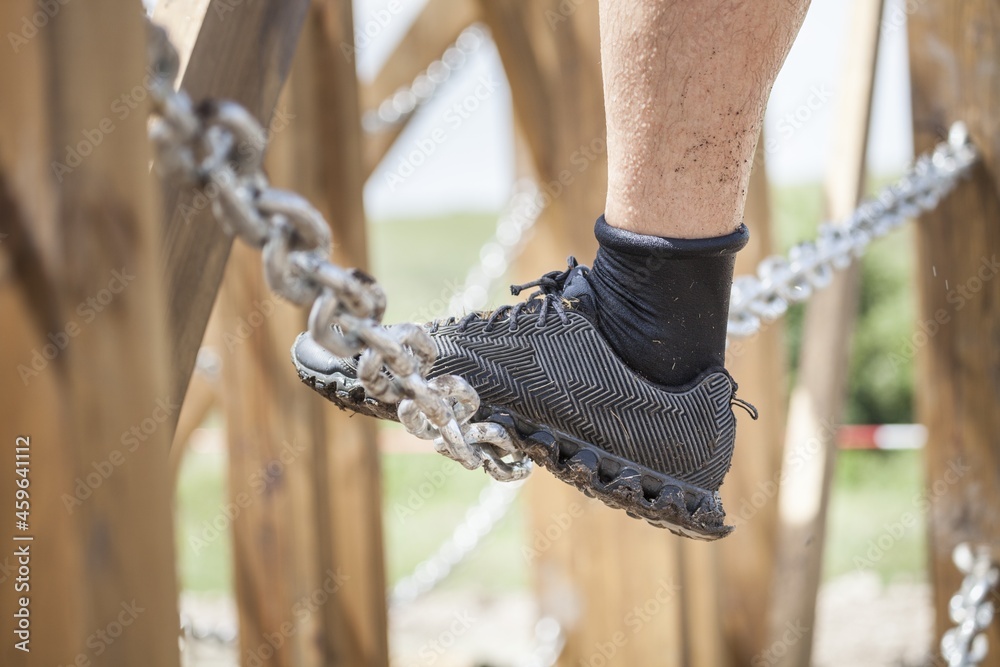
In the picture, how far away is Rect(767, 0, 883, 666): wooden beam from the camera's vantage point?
194 cm

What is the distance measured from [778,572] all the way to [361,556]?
784mm

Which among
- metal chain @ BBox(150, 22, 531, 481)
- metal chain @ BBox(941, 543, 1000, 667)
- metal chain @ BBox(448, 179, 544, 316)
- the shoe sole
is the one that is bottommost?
metal chain @ BBox(941, 543, 1000, 667)

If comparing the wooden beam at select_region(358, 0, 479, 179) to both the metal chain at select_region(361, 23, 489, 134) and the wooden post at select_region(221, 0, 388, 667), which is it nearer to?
the metal chain at select_region(361, 23, 489, 134)

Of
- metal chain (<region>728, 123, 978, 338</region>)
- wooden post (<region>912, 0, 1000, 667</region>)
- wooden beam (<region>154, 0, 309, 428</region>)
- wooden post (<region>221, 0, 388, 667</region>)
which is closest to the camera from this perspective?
wooden beam (<region>154, 0, 309, 428</region>)

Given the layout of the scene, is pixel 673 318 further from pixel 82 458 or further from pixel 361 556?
pixel 361 556

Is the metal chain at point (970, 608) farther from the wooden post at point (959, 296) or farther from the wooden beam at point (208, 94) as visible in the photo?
the wooden beam at point (208, 94)

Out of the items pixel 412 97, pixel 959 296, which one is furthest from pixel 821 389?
pixel 412 97

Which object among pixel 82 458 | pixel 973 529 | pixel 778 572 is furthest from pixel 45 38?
pixel 973 529

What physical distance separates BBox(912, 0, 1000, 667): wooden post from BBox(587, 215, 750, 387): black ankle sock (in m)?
1.06

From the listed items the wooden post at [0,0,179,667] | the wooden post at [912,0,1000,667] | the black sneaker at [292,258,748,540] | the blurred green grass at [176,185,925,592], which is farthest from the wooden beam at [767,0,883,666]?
the blurred green grass at [176,185,925,592]

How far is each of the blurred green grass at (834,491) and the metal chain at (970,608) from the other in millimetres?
2180

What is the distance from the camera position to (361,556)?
175 centimetres

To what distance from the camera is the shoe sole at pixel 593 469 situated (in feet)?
3.32

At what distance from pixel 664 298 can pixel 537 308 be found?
138 mm
